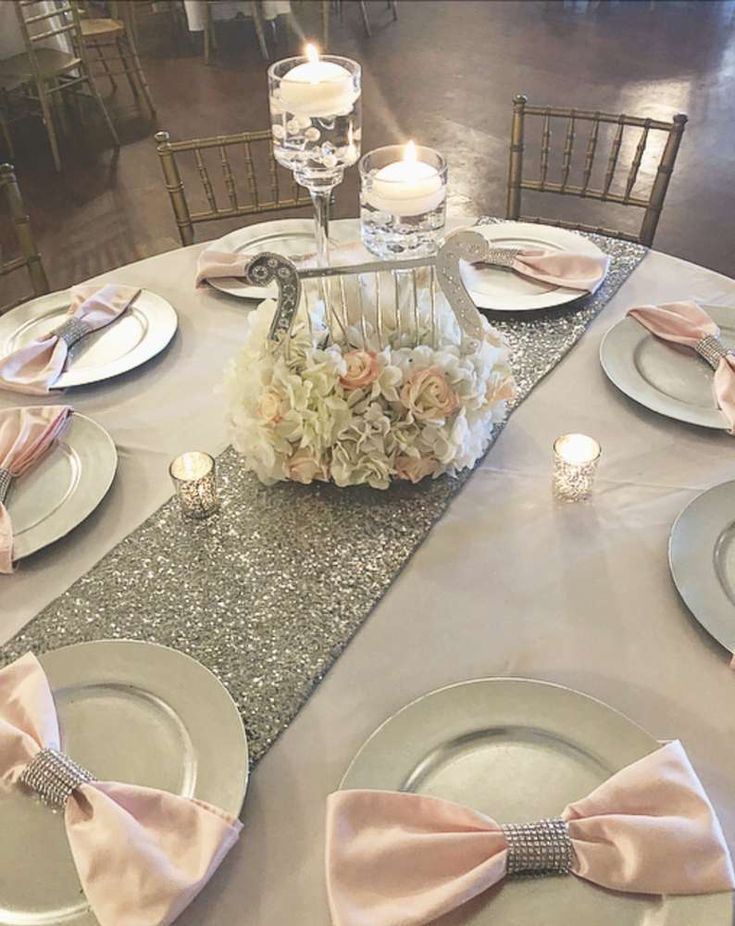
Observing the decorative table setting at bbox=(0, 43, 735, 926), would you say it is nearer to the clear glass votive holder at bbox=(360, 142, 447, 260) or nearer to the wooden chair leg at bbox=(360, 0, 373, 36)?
the clear glass votive holder at bbox=(360, 142, 447, 260)

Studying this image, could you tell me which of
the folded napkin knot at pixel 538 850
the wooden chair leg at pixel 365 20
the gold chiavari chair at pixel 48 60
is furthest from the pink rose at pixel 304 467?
the wooden chair leg at pixel 365 20

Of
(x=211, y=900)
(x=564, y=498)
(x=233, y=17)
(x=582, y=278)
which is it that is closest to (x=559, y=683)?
(x=564, y=498)

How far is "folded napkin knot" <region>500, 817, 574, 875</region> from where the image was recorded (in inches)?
27.3

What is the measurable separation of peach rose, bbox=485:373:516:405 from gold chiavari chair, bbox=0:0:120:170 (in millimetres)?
3331

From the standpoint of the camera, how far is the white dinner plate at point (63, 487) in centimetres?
103

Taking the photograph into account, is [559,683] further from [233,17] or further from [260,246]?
[233,17]

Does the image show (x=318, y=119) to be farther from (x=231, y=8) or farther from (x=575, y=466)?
(x=231, y=8)

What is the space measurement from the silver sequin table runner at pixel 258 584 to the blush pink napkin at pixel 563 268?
0.46 m

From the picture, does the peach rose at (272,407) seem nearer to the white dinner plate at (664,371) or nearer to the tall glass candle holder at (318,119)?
the tall glass candle holder at (318,119)

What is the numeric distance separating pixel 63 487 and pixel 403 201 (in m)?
0.55

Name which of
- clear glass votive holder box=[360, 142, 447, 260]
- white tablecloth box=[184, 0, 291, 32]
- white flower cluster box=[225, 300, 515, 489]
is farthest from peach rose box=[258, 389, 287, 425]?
white tablecloth box=[184, 0, 291, 32]

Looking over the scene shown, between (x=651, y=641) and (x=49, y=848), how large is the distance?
0.60 m

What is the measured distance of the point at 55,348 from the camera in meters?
1.31

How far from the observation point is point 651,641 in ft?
2.91
